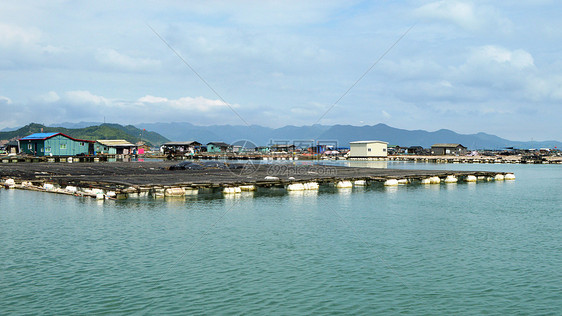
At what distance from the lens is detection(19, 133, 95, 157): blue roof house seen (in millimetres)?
104750

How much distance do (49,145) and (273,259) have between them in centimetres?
10286

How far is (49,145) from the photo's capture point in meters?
105

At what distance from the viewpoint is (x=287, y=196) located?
44.1 m

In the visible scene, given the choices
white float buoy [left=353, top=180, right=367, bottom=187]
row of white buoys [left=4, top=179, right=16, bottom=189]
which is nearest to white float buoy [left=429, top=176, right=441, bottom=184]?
white float buoy [left=353, top=180, right=367, bottom=187]

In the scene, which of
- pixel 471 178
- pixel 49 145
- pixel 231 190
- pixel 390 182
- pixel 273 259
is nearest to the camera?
pixel 273 259

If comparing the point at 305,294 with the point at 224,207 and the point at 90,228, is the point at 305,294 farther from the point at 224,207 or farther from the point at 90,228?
the point at 224,207

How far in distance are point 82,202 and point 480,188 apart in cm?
4970

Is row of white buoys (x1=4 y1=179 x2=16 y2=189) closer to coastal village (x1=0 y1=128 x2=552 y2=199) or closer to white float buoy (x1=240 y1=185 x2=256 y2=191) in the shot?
coastal village (x1=0 y1=128 x2=552 y2=199)

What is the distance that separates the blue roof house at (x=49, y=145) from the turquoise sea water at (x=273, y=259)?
75822mm

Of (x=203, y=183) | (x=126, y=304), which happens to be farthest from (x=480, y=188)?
(x=126, y=304)

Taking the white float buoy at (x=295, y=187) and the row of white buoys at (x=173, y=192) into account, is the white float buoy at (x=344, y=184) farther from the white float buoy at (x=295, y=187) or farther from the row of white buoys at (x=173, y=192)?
the row of white buoys at (x=173, y=192)

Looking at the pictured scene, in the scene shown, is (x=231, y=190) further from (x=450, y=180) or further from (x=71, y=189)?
(x=450, y=180)

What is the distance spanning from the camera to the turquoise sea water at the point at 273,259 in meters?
15.3

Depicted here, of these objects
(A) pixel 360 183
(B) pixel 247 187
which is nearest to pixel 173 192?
(B) pixel 247 187
